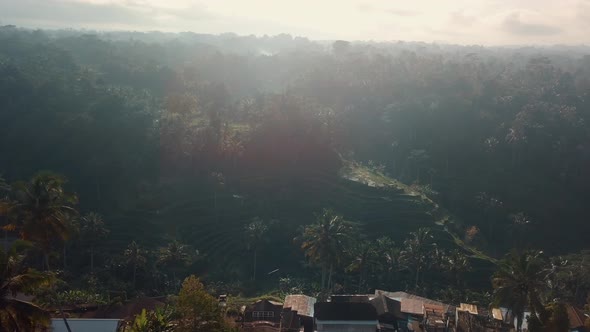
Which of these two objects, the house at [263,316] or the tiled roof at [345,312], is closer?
the tiled roof at [345,312]

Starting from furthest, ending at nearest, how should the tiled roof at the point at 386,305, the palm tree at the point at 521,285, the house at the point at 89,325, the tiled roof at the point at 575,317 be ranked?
1. the tiled roof at the point at 386,305
2. the tiled roof at the point at 575,317
3. the palm tree at the point at 521,285
4. the house at the point at 89,325

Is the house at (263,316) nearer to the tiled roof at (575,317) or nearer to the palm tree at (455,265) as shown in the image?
the palm tree at (455,265)

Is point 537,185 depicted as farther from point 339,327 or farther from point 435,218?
point 339,327

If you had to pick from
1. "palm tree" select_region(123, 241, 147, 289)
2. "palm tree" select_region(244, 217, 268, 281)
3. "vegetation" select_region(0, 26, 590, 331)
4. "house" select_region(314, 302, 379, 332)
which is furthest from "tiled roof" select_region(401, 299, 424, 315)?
"palm tree" select_region(123, 241, 147, 289)

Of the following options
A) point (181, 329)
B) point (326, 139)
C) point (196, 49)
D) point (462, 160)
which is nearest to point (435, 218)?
point (326, 139)

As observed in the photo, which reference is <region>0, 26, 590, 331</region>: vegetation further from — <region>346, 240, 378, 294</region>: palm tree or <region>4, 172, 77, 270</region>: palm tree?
<region>346, 240, 378, 294</region>: palm tree

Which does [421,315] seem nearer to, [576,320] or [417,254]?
[417,254]

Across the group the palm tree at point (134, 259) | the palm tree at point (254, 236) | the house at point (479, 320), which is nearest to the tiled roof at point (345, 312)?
the house at point (479, 320)
